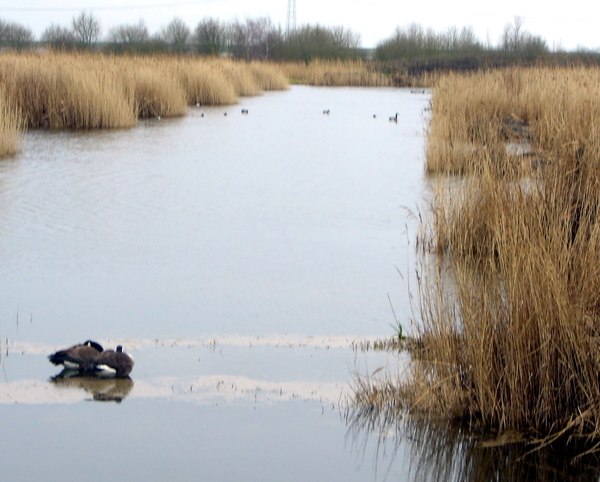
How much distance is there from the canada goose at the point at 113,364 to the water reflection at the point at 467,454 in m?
1.10

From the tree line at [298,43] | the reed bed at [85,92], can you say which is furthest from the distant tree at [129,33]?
the reed bed at [85,92]

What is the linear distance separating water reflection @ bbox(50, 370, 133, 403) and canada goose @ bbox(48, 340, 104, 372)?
0.05 m

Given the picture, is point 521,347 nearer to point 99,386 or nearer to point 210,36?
point 99,386

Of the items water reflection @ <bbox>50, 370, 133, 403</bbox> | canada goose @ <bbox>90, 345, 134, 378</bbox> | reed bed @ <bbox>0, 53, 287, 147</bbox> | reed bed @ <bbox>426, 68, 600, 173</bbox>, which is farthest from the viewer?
reed bed @ <bbox>0, 53, 287, 147</bbox>

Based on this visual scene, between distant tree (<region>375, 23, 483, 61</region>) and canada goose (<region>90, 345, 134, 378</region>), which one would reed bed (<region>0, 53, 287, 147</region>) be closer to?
canada goose (<region>90, 345, 134, 378</region>)

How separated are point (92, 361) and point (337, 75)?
111ft

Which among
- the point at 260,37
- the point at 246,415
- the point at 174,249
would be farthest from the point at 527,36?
the point at 246,415

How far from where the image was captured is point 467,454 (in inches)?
113

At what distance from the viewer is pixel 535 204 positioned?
11.6 ft

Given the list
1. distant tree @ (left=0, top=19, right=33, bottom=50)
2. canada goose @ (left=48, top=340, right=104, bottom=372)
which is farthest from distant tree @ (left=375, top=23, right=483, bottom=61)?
canada goose @ (left=48, top=340, right=104, bottom=372)

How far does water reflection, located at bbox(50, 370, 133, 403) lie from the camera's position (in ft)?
11.2

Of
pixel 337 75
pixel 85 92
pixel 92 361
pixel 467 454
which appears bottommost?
pixel 467 454

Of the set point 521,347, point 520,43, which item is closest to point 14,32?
point 520,43

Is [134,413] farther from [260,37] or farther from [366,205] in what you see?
[260,37]
